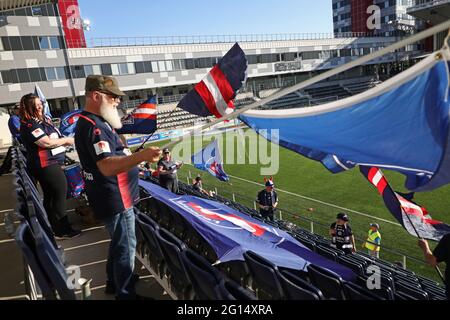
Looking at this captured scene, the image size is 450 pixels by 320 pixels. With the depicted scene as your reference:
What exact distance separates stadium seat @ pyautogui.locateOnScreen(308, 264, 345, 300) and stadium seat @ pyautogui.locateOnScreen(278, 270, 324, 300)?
1.55 feet

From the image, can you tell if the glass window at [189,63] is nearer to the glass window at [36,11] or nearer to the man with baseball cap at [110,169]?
the glass window at [36,11]

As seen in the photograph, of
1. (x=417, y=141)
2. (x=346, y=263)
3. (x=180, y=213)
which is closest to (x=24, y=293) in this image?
(x=180, y=213)

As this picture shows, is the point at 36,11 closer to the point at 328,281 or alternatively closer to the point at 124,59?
the point at 124,59

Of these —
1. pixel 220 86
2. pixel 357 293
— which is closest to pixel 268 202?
pixel 220 86

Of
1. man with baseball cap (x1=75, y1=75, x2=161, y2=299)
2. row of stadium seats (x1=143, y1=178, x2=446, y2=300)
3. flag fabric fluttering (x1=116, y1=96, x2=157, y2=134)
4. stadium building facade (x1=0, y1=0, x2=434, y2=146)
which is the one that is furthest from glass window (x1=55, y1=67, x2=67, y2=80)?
man with baseball cap (x1=75, y1=75, x2=161, y2=299)

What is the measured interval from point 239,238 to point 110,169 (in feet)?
7.06

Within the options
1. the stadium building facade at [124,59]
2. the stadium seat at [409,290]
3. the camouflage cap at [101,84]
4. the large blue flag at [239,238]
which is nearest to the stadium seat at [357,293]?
the large blue flag at [239,238]

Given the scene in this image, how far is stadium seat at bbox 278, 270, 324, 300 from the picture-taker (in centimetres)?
261

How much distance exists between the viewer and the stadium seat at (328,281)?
10.8 feet

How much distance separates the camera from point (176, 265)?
9.78ft

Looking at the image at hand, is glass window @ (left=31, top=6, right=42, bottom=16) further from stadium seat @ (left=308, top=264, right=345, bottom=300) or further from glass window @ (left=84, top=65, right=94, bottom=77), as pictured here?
stadium seat @ (left=308, top=264, right=345, bottom=300)

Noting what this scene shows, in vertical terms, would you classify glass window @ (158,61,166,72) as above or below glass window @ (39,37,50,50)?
below

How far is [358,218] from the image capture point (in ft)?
35.3

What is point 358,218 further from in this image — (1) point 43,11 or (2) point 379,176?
(1) point 43,11
